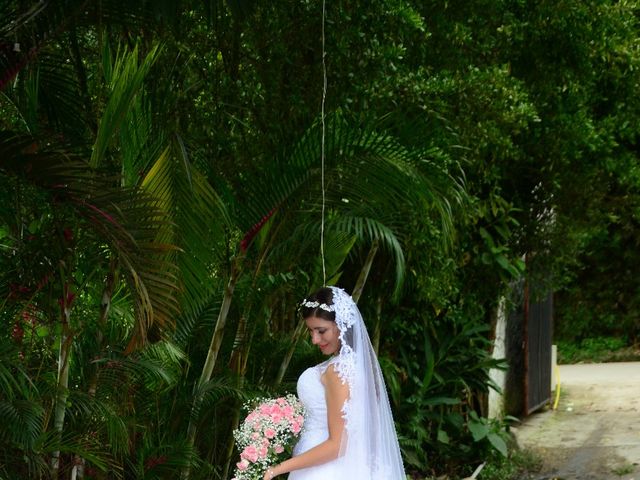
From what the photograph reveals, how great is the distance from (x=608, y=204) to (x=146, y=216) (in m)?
6.44

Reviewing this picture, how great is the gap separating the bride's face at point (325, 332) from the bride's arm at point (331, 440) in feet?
0.49

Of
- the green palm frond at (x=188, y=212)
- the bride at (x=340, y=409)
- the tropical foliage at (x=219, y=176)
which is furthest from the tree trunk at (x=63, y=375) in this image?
the bride at (x=340, y=409)

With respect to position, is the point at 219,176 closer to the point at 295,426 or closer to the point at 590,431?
the point at 295,426

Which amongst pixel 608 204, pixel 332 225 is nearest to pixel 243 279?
pixel 332 225

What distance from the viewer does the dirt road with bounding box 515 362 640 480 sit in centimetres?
914

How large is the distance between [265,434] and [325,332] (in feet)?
1.69

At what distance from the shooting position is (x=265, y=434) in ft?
15.4

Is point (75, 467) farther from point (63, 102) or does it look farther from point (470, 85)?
point (470, 85)

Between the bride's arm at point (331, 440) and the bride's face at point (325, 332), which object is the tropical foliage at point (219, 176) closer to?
the bride's face at point (325, 332)

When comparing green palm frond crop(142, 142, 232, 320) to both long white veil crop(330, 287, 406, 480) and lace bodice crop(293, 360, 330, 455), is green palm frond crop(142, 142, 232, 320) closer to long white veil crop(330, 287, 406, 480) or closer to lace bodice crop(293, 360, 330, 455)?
lace bodice crop(293, 360, 330, 455)

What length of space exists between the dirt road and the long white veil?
4.56m

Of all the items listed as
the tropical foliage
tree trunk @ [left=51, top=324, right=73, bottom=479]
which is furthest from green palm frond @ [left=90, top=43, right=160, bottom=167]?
tree trunk @ [left=51, top=324, right=73, bottom=479]

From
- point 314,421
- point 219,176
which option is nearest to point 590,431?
point 219,176

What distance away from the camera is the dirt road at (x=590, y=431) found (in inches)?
360
